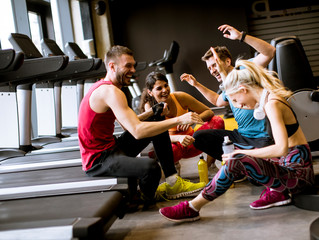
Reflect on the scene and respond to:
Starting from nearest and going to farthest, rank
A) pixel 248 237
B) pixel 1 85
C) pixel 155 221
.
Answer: pixel 248 237
pixel 155 221
pixel 1 85

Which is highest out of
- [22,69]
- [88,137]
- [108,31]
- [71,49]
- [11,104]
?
[108,31]

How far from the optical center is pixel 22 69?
11.7 feet

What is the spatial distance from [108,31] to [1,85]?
4869 mm

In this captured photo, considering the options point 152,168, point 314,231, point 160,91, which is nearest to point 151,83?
point 160,91

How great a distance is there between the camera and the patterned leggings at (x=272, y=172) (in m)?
2.25

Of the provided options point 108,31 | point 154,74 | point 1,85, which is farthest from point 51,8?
point 154,74

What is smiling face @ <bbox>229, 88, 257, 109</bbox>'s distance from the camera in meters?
2.29

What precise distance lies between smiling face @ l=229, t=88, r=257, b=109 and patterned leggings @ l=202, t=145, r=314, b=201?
0.97 feet

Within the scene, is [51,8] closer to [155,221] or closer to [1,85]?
[1,85]

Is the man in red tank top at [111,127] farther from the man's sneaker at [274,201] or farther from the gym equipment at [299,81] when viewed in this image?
the gym equipment at [299,81]

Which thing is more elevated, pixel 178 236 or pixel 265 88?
pixel 265 88

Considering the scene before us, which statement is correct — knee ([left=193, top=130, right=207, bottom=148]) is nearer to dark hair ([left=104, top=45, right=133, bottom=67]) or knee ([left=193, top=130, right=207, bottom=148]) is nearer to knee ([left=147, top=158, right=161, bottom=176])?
knee ([left=147, top=158, right=161, bottom=176])

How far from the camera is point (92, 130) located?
2730 mm

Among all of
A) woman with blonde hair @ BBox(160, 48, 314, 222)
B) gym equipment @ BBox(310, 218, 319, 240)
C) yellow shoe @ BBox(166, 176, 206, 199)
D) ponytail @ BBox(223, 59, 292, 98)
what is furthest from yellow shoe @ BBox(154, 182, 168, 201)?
gym equipment @ BBox(310, 218, 319, 240)
